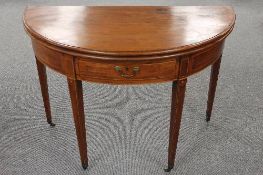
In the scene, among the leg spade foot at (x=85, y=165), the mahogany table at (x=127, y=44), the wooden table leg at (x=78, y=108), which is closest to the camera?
the mahogany table at (x=127, y=44)

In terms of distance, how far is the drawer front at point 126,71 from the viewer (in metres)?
1.24

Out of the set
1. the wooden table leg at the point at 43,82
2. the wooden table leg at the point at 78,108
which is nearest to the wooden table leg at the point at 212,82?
the wooden table leg at the point at 78,108

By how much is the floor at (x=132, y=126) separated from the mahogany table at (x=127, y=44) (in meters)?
0.27

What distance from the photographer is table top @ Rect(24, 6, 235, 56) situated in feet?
4.02

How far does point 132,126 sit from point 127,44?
Answer: 87 centimetres

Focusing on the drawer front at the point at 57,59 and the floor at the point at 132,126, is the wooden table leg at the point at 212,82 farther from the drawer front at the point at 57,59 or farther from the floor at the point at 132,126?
the drawer front at the point at 57,59

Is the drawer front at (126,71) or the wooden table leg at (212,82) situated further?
the wooden table leg at (212,82)

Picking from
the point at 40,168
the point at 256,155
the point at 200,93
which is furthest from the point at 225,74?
the point at 40,168

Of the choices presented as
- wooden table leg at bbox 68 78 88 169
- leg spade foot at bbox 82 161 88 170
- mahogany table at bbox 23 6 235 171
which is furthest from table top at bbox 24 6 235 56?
leg spade foot at bbox 82 161 88 170

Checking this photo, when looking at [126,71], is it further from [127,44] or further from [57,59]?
[57,59]

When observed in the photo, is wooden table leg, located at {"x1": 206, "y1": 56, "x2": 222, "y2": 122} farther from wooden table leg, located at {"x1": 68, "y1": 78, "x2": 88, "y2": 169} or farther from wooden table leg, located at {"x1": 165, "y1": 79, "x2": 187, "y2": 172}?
wooden table leg, located at {"x1": 68, "y1": 78, "x2": 88, "y2": 169}

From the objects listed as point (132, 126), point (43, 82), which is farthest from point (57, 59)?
point (132, 126)

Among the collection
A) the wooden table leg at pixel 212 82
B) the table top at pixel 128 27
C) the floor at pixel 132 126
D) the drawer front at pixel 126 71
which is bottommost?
the floor at pixel 132 126

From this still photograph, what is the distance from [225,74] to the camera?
2527mm
